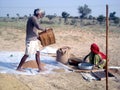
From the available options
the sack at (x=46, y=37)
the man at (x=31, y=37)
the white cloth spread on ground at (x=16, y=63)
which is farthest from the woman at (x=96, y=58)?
the man at (x=31, y=37)

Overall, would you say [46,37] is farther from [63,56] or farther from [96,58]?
[96,58]

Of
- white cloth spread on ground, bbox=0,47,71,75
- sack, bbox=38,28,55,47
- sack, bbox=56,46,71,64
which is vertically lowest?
white cloth spread on ground, bbox=0,47,71,75

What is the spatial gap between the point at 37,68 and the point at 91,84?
1914mm

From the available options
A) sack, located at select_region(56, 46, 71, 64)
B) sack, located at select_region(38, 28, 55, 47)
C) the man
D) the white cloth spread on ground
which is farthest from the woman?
the man

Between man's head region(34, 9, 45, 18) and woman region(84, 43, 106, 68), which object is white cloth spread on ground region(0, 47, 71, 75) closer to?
woman region(84, 43, 106, 68)

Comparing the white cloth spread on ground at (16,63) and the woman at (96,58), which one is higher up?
the woman at (96,58)

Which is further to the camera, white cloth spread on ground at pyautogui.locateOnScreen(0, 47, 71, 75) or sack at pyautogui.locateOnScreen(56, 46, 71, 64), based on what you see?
sack at pyautogui.locateOnScreen(56, 46, 71, 64)

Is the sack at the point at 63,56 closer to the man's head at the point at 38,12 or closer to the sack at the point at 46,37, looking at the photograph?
the sack at the point at 46,37

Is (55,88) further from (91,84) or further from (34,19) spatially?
(34,19)

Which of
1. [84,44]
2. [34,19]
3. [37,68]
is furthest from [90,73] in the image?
[84,44]

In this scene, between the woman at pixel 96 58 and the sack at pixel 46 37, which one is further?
the woman at pixel 96 58

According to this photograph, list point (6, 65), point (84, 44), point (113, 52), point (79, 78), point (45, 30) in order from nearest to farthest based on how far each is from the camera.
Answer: point (79, 78)
point (45, 30)
point (6, 65)
point (113, 52)
point (84, 44)

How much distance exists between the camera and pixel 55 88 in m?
6.32

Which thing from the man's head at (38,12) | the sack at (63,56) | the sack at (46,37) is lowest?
the sack at (63,56)
